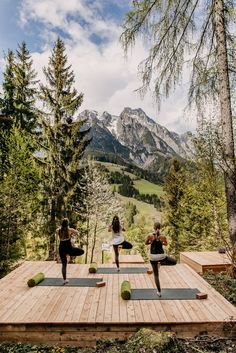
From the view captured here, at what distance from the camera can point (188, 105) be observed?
872cm

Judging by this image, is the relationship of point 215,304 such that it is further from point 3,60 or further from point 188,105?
point 3,60

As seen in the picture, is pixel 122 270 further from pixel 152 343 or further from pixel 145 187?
pixel 145 187

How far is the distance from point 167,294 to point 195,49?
668 cm

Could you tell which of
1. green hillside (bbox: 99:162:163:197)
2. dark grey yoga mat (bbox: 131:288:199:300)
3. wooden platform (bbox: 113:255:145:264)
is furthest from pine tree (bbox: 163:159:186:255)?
green hillside (bbox: 99:162:163:197)

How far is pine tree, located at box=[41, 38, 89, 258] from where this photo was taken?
18594 mm

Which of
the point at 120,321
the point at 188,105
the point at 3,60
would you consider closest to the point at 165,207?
the point at 3,60

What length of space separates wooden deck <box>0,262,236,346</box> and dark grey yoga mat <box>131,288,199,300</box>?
0.25 m

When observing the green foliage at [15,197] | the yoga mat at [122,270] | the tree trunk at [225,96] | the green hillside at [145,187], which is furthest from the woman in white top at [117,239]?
the green hillside at [145,187]

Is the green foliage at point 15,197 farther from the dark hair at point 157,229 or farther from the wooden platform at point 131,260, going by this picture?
the dark hair at point 157,229

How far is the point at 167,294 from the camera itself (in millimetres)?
7750

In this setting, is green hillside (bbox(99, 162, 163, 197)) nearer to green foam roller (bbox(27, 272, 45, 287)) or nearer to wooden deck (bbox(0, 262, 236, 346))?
green foam roller (bbox(27, 272, 45, 287))

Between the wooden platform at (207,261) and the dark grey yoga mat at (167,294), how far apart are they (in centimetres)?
278

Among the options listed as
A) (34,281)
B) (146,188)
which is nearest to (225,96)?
(34,281)

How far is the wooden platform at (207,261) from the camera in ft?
35.0
